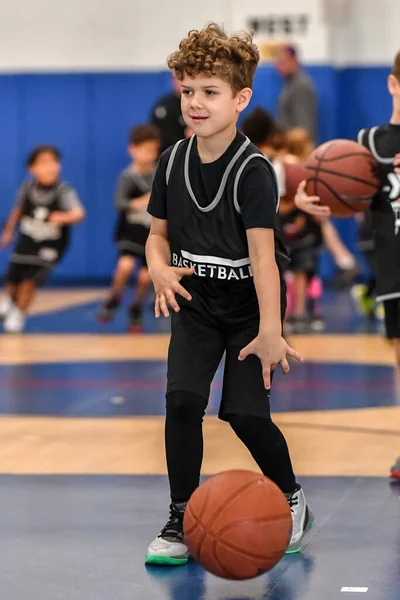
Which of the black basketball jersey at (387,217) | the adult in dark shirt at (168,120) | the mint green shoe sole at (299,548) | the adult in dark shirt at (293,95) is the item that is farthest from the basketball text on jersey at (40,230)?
the mint green shoe sole at (299,548)

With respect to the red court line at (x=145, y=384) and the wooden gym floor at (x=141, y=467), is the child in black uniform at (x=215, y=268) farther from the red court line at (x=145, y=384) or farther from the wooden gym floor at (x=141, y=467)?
the red court line at (x=145, y=384)

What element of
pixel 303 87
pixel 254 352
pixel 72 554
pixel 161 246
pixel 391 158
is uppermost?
pixel 303 87

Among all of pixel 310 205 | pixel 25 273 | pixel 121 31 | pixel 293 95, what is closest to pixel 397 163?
pixel 310 205

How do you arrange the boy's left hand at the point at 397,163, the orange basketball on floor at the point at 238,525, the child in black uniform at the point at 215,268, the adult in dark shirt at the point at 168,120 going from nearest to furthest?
the orange basketball on floor at the point at 238,525
the child in black uniform at the point at 215,268
the boy's left hand at the point at 397,163
the adult in dark shirt at the point at 168,120

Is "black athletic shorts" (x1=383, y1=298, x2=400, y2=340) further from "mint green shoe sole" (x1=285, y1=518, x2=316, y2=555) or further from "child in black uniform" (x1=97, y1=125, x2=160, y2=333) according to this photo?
"child in black uniform" (x1=97, y1=125, x2=160, y2=333)

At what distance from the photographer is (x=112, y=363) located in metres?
8.47

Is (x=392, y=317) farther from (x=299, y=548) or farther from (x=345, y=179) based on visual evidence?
(x=299, y=548)

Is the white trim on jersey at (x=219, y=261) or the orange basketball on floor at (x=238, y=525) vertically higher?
the white trim on jersey at (x=219, y=261)

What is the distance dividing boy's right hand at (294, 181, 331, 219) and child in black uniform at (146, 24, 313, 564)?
90 centimetres

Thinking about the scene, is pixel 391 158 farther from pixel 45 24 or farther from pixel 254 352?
pixel 45 24

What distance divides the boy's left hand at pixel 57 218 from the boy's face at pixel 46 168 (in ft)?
1.10

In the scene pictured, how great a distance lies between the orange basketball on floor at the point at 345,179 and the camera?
4918 mm

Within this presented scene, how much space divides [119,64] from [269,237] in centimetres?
1186

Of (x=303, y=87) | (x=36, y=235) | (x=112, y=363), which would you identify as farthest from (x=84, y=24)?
(x=112, y=363)
